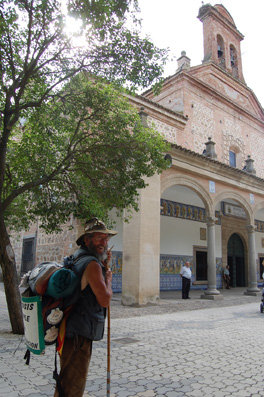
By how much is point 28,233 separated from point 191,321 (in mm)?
10148

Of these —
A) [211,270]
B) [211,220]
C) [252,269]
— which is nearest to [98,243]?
[211,270]

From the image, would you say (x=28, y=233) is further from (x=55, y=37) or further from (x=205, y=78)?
(x=205, y=78)

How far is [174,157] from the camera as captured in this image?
9961mm

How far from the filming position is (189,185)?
34.8 ft

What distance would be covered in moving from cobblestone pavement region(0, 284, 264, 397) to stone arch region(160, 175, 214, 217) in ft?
14.0

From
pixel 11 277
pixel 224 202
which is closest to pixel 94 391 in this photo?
pixel 11 277

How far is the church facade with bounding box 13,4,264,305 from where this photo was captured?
29.3 ft

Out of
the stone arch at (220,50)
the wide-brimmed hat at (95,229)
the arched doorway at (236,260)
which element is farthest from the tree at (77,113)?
the stone arch at (220,50)

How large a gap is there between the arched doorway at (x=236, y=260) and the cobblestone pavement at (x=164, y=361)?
34.9ft

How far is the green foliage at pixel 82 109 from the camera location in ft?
17.8

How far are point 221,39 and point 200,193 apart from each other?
40.0ft

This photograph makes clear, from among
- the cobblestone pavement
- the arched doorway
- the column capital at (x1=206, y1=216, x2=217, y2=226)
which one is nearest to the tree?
the cobblestone pavement

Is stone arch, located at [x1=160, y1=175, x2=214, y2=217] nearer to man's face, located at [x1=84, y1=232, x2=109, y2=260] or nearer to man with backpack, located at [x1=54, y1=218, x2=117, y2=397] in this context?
man's face, located at [x1=84, y1=232, x2=109, y2=260]

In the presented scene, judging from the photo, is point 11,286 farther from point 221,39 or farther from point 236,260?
point 221,39
